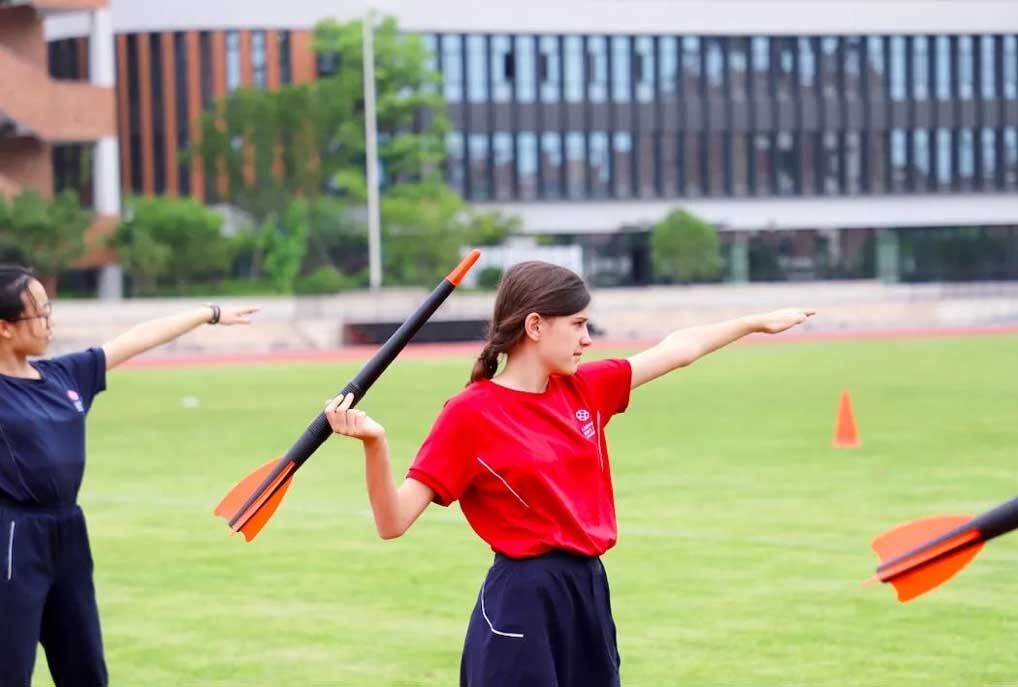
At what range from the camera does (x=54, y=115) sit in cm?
5569

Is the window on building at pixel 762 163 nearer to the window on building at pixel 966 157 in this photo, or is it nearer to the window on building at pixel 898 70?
the window on building at pixel 898 70

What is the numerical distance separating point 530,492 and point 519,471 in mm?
69

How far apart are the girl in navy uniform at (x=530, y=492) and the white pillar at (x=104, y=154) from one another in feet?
179

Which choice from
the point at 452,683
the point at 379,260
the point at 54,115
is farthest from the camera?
the point at 379,260

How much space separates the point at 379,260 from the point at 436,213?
259 centimetres

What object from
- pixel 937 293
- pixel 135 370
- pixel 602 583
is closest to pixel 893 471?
pixel 602 583

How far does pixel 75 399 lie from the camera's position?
21.0ft

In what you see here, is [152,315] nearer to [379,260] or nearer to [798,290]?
[379,260]

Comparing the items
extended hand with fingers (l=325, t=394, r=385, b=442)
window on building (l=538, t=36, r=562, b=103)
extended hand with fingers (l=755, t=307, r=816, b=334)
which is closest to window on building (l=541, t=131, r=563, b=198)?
window on building (l=538, t=36, r=562, b=103)

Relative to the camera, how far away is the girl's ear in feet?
16.6

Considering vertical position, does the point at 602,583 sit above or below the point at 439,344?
above

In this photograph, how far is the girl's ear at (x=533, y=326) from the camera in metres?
5.07

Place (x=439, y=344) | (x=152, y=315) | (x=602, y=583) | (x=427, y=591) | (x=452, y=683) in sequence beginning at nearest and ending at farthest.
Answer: (x=602, y=583), (x=452, y=683), (x=427, y=591), (x=439, y=344), (x=152, y=315)

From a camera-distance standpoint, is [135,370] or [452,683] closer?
[452,683]
